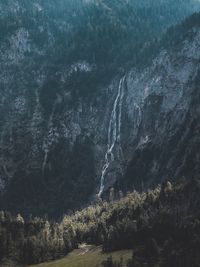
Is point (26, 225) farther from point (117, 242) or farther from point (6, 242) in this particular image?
point (117, 242)

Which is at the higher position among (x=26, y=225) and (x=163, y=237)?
(x=26, y=225)

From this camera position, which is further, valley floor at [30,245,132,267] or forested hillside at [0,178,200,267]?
valley floor at [30,245,132,267]

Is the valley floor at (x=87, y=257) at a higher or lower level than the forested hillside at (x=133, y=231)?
lower

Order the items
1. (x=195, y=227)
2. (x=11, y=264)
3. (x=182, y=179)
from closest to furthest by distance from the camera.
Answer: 1. (x=195, y=227)
2. (x=11, y=264)
3. (x=182, y=179)

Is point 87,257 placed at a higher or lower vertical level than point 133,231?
lower

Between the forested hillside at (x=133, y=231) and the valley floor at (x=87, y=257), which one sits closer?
the forested hillside at (x=133, y=231)

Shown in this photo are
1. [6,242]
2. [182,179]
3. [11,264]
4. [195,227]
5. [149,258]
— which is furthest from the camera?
[182,179]

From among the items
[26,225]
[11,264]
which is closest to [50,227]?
[26,225]

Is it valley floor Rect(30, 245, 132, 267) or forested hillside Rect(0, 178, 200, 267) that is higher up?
forested hillside Rect(0, 178, 200, 267)
